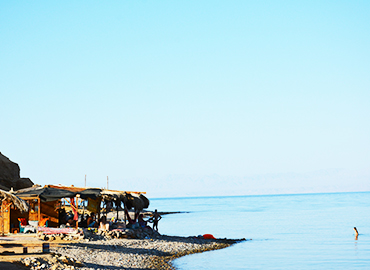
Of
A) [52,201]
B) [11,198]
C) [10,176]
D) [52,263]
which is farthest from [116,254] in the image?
[10,176]

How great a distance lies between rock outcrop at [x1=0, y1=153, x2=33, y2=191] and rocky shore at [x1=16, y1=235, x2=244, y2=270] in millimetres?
27995

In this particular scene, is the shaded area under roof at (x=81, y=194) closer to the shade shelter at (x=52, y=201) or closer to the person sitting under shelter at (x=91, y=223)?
the shade shelter at (x=52, y=201)

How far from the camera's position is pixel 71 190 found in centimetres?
2783

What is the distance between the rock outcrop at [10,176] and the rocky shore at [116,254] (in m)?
28.0

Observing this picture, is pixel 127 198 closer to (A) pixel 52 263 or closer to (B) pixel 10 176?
(A) pixel 52 263

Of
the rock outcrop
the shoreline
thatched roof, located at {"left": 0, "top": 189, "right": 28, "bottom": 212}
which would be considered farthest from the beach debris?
the rock outcrop

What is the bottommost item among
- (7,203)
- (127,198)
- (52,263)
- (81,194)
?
(52,263)

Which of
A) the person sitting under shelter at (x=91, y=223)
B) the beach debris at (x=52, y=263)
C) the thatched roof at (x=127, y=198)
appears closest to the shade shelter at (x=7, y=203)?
the beach debris at (x=52, y=263)

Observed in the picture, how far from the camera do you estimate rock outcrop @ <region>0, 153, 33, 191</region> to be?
5054cm

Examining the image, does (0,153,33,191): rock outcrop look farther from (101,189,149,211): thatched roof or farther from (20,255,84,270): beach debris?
(20,255,84,270): beach debris

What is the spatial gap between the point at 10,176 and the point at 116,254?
35.0 m

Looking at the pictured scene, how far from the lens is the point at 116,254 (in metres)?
22.1

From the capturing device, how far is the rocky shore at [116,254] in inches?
685

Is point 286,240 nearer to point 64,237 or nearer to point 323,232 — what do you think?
point 323,232
